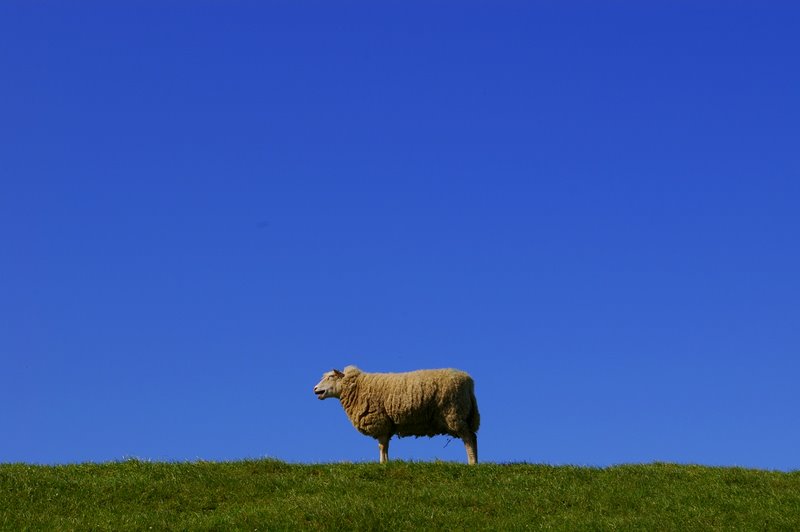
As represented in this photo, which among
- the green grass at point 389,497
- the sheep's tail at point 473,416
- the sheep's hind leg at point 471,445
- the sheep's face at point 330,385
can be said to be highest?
the sheep's face at point 330,385

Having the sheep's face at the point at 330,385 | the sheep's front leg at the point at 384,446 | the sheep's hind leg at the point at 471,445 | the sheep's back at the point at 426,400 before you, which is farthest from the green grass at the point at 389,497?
the sheep's face at the point at 330,385

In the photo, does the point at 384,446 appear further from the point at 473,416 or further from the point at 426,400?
the point at 473,416

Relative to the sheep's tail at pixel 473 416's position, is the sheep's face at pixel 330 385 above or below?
above

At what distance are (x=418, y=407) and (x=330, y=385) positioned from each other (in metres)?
3.27

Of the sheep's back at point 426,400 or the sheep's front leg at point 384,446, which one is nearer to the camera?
the sheep's back at point 426,400

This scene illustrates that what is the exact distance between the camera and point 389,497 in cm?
2131

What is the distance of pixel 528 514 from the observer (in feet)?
68.1

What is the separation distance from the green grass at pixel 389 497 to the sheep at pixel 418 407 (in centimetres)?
189

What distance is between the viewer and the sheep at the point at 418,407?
25.7 metres

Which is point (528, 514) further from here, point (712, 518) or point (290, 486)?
point (290, 486)

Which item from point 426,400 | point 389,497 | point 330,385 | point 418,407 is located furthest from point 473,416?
point 389,497

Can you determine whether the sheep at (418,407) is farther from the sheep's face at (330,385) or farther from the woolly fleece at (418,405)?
the sheep's face at (330,385)

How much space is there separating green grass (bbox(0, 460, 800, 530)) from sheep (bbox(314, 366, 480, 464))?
6.21ft

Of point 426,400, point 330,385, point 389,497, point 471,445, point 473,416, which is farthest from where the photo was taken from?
point 330,385
